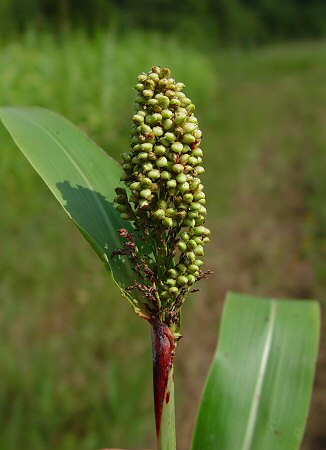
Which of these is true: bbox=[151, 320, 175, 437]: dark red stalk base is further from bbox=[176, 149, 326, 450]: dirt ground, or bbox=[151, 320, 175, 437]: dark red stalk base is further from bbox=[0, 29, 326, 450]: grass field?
bbox=[176, 149, 326, 450]: dirt ground

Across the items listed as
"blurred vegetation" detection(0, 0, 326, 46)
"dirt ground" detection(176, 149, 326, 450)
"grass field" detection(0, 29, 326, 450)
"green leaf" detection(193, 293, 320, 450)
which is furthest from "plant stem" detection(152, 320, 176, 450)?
"blurred vegetation" detection(0, 0, 326, 46)

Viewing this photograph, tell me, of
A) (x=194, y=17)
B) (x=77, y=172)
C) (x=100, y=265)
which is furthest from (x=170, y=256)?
(x=194, y=17)

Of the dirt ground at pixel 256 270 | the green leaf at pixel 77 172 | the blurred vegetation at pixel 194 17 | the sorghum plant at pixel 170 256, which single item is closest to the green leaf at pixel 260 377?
the sorghum plant at pixel 170 256

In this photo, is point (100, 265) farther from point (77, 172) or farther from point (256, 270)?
point (77, 172)

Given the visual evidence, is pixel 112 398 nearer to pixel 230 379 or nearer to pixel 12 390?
pixel 12 390

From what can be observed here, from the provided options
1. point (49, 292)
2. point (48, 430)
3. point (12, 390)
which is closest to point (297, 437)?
point (48, 430)

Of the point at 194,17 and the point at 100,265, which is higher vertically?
the point at 194,17

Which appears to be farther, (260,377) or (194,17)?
(194,17)
